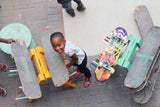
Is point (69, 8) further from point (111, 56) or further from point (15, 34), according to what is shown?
point (111, 56)

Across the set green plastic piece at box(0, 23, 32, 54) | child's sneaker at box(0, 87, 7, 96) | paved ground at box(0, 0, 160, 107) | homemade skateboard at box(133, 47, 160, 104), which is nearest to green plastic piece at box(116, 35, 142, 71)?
homemade skateboard at box(133, 47, 160, 104)

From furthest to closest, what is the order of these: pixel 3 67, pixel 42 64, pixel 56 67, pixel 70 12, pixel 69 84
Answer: pixel 70 12
pixel 3 67
pixel 69 84
pixel 42 64
pixel 56 67

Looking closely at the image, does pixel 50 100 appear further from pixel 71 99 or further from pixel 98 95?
pixel 98 95

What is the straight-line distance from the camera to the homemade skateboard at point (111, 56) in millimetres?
3094

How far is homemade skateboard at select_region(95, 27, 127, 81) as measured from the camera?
309 cm

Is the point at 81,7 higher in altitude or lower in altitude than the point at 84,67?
higher

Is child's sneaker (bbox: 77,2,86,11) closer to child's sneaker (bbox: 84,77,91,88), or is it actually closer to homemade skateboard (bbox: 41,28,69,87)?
homemade skateboard (bbox: 41,28,69,87)

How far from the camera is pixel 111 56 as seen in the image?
313 cm

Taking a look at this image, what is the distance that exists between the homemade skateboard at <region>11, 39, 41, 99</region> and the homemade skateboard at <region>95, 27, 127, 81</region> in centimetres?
110

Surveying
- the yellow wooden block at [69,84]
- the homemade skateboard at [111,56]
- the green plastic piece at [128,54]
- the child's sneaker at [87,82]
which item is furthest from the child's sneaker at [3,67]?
the green plastic piece at [128,54]

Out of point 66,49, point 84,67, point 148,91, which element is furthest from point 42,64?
point 148,91

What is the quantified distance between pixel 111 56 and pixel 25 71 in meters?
1.51

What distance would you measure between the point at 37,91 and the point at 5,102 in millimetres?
1113

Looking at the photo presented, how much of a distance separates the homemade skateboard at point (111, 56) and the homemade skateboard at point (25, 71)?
1.10m
